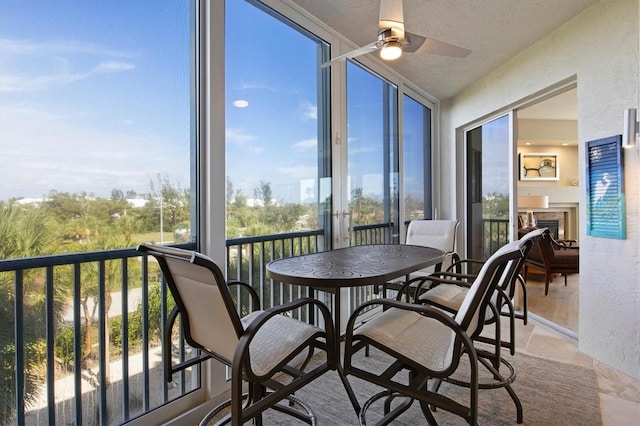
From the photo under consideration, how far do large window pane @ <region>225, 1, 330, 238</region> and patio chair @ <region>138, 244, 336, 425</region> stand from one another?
0.91 m

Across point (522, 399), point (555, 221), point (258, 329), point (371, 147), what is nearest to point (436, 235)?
point (371, 147)

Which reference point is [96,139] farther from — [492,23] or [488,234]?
[488,234]

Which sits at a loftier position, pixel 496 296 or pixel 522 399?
pixel 496 296

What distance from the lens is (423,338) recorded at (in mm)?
1514

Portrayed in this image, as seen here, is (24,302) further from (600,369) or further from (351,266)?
(600,369)

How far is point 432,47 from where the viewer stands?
7.11ft

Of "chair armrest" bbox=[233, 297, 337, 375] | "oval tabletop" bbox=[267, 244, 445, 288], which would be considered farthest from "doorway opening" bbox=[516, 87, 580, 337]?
"chair armrest" bbox=[233, 297, 337, 375]

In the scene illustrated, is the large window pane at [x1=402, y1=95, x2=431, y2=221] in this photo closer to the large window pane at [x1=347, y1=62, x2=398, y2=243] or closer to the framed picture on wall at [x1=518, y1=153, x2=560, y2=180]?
the large window pane at [x1=347, y1=62, x2=398, y2=243]

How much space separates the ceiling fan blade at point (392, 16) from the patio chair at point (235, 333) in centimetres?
159

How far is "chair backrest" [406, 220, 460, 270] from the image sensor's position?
3.05m

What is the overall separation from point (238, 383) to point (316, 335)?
0.44 metres

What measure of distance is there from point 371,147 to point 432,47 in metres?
1.45

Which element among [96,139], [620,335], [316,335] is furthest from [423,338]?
[620,335]

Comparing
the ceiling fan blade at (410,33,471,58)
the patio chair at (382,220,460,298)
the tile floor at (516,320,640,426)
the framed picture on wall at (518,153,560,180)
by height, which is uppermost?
the ceiling fan blade at (410,33,471,58)
